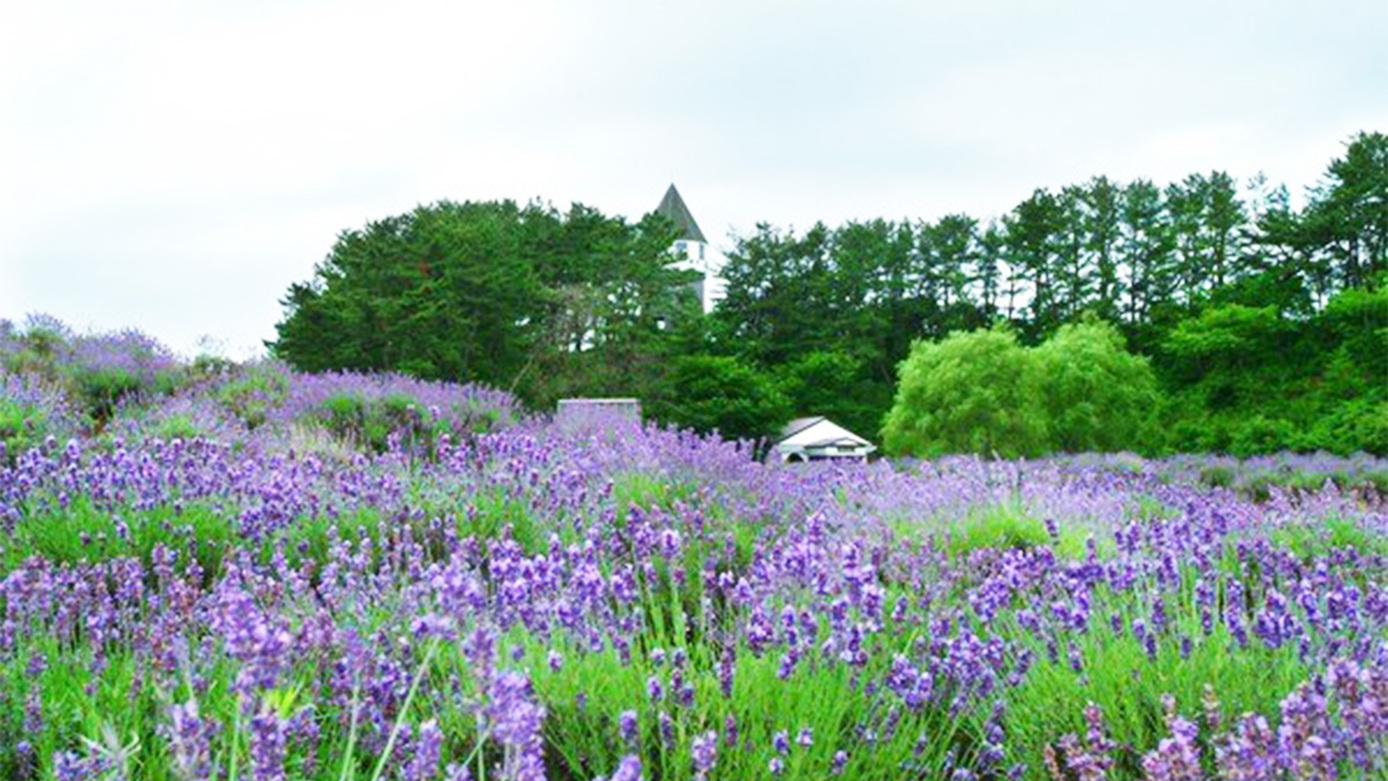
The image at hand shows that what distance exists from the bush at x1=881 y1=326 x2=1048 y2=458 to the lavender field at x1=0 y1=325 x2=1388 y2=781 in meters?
18.8

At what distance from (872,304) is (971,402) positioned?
14.5 metres

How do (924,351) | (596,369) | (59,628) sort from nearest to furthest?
1. (59,628)
2. (924,351)
3. (596,369)

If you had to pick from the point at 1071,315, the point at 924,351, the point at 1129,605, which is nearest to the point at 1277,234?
the point at 1071,315

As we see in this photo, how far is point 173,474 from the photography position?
17.8 ft

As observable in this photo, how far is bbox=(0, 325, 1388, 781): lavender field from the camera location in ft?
6.50

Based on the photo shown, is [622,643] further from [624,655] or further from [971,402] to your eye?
[971,402]

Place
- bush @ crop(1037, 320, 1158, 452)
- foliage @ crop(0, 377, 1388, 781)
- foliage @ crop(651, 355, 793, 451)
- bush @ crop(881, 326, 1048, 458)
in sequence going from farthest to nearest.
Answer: foliage @ crop(651, 355, 793, 451) → bush @ crop(1037, 320, 1158, 452) → bush @ crop(881, 326, 1048, 458) → foliage @ crop(0, 377, 1388, 781)

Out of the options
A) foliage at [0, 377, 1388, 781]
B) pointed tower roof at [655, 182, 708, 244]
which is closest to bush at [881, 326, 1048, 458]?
foliage at [0, 377, 1388, 781]

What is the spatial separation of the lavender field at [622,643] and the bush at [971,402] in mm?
18829

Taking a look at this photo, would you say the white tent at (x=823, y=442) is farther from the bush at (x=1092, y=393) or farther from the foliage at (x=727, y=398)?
→ the bush at (x=1092, y=393)

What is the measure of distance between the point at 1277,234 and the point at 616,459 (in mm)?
27473

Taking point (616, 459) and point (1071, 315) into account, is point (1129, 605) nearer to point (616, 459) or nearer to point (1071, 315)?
point (616, 459)

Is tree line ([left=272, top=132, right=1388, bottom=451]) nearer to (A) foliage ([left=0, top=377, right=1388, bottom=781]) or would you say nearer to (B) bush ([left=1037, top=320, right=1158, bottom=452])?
(B) bush ([left=1037, top=320, right=1158, bottom=452])

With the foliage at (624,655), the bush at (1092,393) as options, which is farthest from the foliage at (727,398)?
the foliage at (624,655)
